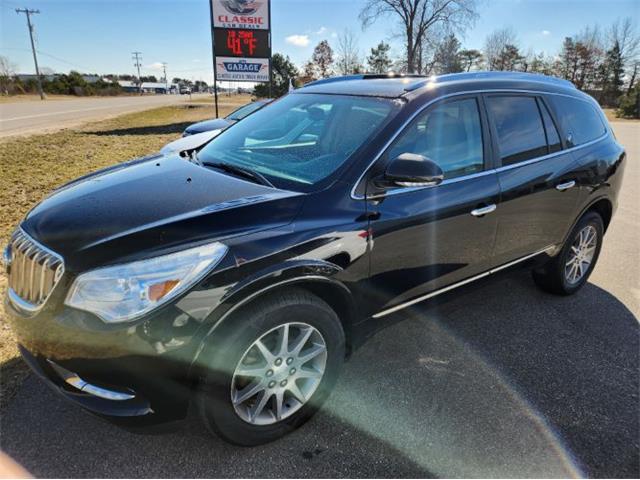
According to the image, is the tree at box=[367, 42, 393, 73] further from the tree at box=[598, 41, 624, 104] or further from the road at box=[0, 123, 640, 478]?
the road at box=[0, 123, 640, 478]

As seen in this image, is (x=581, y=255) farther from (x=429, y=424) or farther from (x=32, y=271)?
(x=32, y=271)

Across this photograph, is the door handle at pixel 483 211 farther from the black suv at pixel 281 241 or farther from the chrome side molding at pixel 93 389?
the chrome side molding at pixel 93 389

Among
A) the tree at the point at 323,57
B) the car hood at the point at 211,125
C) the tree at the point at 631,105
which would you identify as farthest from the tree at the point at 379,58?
the car hood at the point at 211,125

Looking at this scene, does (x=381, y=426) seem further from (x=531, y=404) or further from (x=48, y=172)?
(x=48, y=172)

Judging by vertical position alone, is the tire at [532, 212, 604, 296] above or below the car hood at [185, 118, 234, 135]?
below

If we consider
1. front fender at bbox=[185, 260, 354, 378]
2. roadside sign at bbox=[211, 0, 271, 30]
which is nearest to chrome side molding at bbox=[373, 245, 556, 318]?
front fender at bbox=[185, 260, 354, 378]

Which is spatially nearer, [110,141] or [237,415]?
[237,415]

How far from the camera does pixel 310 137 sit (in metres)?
3.11

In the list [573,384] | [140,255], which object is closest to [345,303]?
[140,255]

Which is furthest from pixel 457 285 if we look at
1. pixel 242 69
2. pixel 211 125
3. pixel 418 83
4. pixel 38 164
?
pixel 242 69

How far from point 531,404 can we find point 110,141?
1328cm

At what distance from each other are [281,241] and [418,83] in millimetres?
1488

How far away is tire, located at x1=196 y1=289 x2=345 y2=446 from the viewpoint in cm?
203

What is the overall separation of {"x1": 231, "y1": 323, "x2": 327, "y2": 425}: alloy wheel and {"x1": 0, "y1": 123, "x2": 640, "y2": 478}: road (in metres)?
0.21
